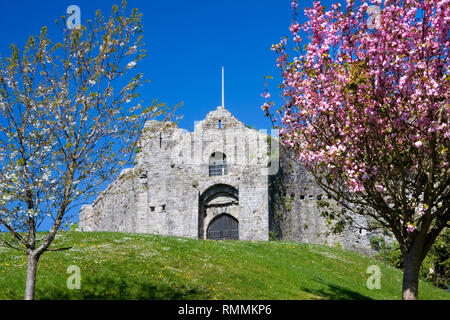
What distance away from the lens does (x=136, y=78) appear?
1748cm

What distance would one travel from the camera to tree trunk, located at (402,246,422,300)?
16.5 metres

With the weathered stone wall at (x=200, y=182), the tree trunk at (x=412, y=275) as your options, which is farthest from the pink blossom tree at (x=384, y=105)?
the weathered stone wall at (x=200, y=182)

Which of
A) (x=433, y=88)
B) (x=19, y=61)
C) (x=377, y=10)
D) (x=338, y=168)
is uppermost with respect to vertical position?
(x=377, y=10)

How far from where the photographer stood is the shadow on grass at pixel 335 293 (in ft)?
74.5

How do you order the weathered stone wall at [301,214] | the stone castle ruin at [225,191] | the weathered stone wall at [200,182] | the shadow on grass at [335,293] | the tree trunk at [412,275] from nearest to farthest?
the tree trunk at [412,275], the shadow on grass at [335,293], the weathered stone wall at [200,182], the stone castle ruin at [225,191], the weathered stone wall at [301,214]

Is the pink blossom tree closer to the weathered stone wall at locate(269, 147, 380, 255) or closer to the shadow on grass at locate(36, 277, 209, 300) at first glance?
the shadow on grass at locate(36, 277, 209, 300)

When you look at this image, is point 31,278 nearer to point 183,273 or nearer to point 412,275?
point 183,273

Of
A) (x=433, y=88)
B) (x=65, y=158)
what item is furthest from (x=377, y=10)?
(x=65, y=158)

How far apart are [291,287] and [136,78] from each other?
1179 centimetres

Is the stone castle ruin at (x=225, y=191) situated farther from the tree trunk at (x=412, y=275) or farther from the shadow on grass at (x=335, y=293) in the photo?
the tree trunk at (x=412, y=275)

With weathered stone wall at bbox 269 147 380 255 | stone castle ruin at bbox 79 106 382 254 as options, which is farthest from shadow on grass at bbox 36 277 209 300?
weathered stone wall at bbox 269 147 380 255

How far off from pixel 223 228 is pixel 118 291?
22.7 meters

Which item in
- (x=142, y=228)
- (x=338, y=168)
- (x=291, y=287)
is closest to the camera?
(x=338, y=168)
